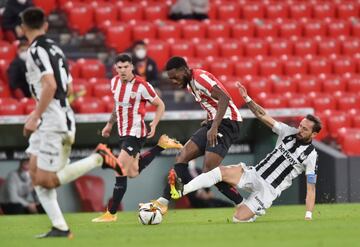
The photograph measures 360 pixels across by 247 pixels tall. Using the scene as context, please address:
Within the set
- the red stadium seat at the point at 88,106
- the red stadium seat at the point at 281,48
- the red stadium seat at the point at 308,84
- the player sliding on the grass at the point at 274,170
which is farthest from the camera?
the red stadium seat at the point at 281,48

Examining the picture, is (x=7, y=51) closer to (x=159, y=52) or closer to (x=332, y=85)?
(x=159, y=52)

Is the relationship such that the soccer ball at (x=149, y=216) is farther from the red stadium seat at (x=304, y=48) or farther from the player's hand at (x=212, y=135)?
the red stadium seat at (x=304, y=48)

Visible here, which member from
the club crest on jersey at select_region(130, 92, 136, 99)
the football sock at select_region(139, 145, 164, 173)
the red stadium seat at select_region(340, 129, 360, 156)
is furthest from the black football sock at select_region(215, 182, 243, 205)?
the red stadium seat at select_region(340, 129, 360, 156)

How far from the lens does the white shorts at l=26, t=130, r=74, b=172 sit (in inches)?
315

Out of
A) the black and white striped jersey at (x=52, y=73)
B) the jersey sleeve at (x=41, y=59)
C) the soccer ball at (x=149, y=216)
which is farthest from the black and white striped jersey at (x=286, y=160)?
the jersey sleeve at (x=41, y=59)

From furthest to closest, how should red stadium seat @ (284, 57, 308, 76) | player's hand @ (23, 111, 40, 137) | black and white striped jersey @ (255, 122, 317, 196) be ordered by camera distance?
red stadium seat @ (284, 57, 308, 76)
black and white striped jersey @ (255, 122, 317, 196)
player's hand @ (23, 111, 40, 137)

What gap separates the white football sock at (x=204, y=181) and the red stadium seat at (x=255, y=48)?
27.6 feet

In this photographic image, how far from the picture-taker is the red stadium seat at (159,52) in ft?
56.4

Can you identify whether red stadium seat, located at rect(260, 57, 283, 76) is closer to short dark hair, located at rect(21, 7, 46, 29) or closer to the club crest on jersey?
the club crest on jersey

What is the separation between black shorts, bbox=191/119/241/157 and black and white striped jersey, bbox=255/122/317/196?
0.44m

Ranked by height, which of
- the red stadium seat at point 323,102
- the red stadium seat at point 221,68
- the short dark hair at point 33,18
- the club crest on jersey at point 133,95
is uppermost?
the short dark hair at point 33,18

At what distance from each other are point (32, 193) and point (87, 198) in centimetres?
94

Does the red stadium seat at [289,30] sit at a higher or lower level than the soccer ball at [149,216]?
higher

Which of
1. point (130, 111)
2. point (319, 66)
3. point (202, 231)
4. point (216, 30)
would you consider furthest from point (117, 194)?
point (319, 66)
